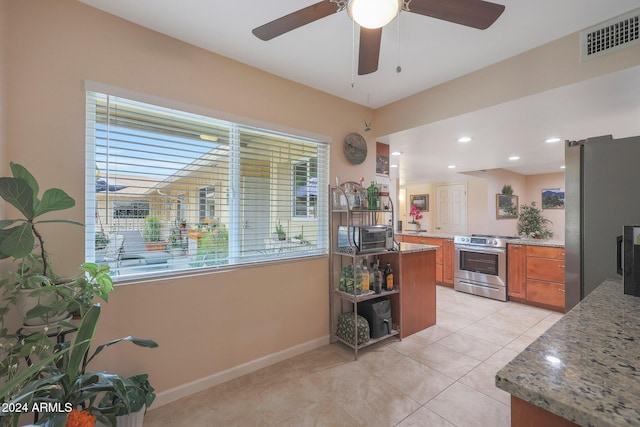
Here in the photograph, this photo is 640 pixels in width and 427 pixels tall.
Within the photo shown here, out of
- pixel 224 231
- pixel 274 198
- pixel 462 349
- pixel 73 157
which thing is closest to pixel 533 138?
pixel 462 349

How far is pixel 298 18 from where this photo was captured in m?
1.18

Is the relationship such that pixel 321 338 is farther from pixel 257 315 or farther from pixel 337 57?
pixel 337 57

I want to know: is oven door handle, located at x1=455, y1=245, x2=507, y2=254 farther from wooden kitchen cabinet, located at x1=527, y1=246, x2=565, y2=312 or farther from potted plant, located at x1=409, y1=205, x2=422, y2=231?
potted plant, located at x1=409, y1=205, x2=422, y2=231

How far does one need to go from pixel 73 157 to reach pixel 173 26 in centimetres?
100

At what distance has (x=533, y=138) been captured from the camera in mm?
2934

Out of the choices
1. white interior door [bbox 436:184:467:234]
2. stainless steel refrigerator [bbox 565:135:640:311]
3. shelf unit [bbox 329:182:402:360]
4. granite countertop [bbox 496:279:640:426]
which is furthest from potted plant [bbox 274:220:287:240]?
white interior door [bbox 436:184:467:234]

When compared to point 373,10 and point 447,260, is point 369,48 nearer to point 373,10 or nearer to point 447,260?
point 373,10

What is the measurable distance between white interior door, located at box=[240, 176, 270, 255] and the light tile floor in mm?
1023

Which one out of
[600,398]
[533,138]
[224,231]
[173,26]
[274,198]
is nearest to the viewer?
[600,398]

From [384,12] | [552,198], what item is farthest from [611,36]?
[552,198]

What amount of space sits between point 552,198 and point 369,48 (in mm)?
6802

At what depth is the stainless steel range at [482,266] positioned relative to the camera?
3906mm

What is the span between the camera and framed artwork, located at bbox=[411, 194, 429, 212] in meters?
6.68

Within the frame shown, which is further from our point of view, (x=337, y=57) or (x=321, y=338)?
(x=321, y=338)
